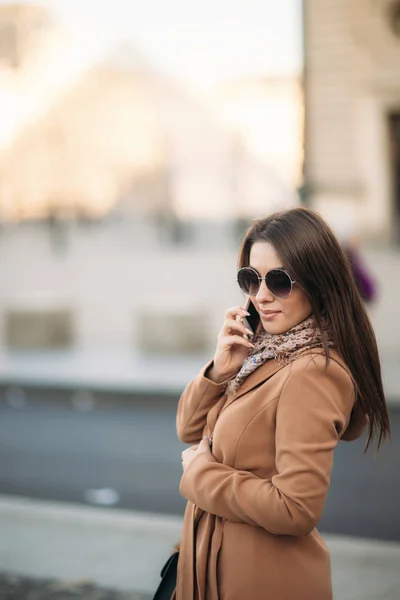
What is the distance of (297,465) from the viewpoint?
1.83 m

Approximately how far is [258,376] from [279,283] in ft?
0.81

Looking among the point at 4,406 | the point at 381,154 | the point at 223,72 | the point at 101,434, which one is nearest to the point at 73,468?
the point at 101,434

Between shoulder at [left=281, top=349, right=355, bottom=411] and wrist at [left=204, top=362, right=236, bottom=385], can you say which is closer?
shoulder at [left=281, top=349, right=355, bottom=411]

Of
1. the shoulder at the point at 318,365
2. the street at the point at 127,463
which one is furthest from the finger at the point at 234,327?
the street at the point at 127,463

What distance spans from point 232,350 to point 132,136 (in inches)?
752

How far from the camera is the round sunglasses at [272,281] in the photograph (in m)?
2.01

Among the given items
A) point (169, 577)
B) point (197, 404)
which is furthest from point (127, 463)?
point (197, 404)

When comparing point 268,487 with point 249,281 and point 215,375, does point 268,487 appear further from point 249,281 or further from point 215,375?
point 249,281

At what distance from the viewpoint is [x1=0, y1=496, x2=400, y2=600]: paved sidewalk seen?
12.5 feet

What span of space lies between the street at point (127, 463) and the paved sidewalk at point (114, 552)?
0.94 metres

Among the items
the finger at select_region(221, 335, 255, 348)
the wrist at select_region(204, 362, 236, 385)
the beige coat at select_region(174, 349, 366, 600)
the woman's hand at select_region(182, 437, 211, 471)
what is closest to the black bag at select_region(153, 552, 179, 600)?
the beige coat at select_region(174, 349, 366, 600)

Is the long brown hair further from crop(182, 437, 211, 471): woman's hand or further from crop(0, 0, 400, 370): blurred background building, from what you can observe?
crop(0, 0, 400, 370): blurred background building

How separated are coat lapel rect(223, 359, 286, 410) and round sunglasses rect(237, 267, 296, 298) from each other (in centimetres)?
18

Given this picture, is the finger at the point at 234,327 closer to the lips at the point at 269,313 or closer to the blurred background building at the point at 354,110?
the lips at the point at 269,313
